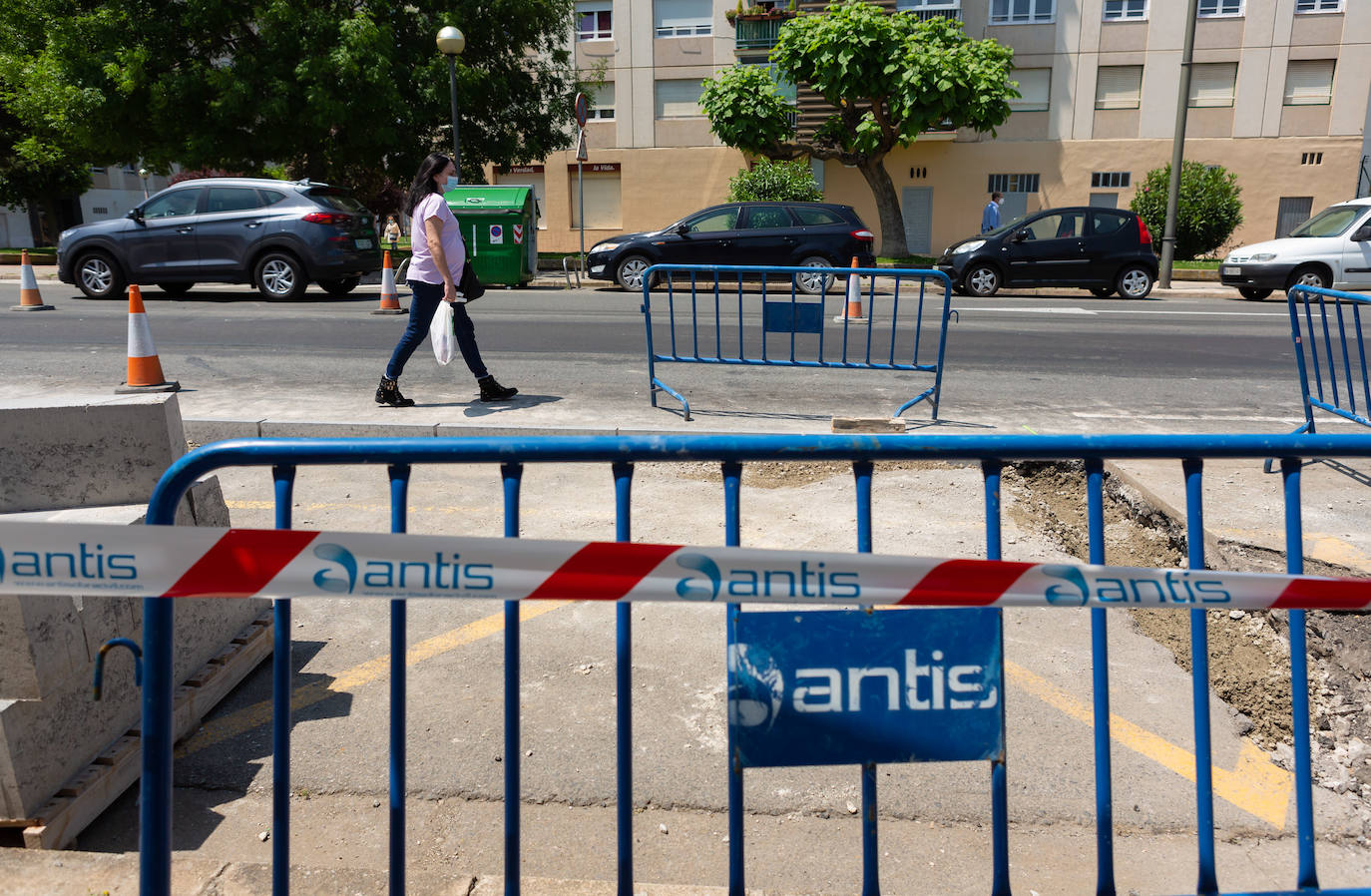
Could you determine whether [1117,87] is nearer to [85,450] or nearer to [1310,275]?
[1310,275]

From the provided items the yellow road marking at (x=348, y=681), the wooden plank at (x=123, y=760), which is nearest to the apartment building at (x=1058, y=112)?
the yellow road marking at (x=348, y=681)

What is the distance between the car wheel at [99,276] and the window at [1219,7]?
31.1m

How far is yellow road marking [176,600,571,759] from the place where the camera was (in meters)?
3.30

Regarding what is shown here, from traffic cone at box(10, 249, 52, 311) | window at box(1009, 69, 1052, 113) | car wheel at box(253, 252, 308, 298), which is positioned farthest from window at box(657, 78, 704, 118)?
traffic cone at box(10, 249, 52, 311)

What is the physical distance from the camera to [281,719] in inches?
84.1

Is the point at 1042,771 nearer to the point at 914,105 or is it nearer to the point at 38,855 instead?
the point at 38,855

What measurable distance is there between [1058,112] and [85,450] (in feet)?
111

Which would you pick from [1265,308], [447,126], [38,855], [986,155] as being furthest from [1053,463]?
[986,155]

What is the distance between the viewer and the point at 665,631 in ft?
13.5

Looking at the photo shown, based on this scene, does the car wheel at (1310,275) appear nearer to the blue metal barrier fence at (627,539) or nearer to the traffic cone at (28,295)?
the blue metal barrier fence at (627,539)

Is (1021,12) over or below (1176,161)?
over

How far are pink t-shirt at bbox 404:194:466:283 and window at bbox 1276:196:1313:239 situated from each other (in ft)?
107

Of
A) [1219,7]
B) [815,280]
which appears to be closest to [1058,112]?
[1219,7]

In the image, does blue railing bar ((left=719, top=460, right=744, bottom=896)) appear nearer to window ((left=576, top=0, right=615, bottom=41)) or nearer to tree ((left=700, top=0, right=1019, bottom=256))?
tree ((left=700, top=0, right=1019, bottom=256))
